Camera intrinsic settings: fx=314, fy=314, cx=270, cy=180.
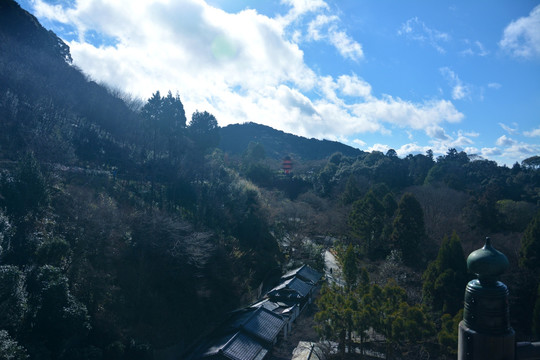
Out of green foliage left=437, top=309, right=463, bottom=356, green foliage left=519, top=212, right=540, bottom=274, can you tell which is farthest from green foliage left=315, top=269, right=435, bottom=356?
green foliage left=519, top=212, right=540, bottom=274

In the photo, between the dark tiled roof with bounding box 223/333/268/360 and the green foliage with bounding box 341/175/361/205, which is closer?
the dark tiled roof with bounding box 223/333/268/360

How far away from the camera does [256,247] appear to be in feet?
58.3

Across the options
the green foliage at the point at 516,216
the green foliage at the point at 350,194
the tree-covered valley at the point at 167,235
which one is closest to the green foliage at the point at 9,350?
the tree-covered valley at the point at 167,235

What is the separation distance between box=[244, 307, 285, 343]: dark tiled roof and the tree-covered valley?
1974 millimetres

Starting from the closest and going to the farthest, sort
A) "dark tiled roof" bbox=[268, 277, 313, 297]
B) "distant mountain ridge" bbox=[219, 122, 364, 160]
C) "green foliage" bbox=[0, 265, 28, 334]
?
"green foliage" bbox=[0, 265, 28, 334], "dark tiled roof" bbox=[268, 277, 313, 297], "distant mountain ridge" bbox=[219, 122, 364, 160]

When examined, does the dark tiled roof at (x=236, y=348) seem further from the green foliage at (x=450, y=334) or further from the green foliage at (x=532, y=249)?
the green foliage at (x=532, y=249)

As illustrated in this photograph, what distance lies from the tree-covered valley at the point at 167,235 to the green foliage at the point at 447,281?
0.05 m

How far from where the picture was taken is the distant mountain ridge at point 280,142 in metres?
56.8

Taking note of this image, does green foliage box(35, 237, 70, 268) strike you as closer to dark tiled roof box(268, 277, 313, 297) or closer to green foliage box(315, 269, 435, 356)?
green foliage box(315, 269, 435, 356)

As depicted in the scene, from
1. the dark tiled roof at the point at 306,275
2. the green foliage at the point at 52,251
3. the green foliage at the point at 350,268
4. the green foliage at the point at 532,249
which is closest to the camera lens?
the green foliage at the point at 52,251

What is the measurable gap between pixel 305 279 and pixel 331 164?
24131mm

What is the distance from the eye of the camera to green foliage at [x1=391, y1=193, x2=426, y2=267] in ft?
54.0

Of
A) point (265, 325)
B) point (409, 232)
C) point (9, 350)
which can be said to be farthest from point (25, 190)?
point (409, 232)

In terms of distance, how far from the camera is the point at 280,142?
6381 cm
